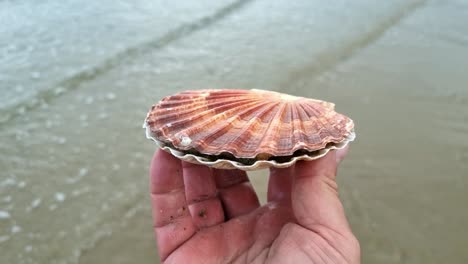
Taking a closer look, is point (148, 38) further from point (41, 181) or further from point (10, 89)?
point (41, 181)

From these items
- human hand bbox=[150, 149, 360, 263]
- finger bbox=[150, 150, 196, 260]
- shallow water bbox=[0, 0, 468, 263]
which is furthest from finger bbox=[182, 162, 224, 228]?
shallow water bbox=[0, 0, 468, 263]

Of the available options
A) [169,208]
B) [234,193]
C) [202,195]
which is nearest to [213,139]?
[169,208]

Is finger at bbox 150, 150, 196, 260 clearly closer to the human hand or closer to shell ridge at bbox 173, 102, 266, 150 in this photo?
the human hand

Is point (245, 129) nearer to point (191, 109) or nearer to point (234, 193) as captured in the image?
point (191, 109)

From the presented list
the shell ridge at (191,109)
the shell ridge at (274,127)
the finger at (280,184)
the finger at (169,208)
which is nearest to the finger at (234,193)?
the finger at (280,184)

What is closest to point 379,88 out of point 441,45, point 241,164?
point 441,45

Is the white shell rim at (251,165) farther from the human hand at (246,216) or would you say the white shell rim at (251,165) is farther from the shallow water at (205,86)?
the shallow water at (205,86)

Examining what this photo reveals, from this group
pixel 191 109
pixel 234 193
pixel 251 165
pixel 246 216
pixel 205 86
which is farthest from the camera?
pixel 205 86
